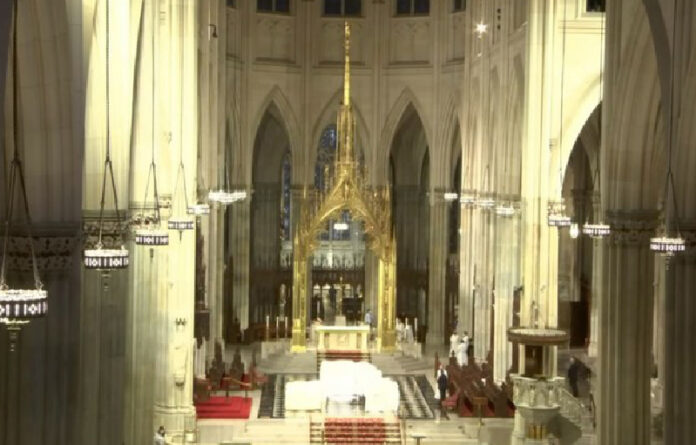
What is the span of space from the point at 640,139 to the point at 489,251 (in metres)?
18.9

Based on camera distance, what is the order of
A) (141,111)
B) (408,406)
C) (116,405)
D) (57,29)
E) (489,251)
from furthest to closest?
(489,251), (408,406), (141,111), (116,405), (57,29)

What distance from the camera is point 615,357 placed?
2669 cm

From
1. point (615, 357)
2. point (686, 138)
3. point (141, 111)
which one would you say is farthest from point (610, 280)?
point (141, 111)

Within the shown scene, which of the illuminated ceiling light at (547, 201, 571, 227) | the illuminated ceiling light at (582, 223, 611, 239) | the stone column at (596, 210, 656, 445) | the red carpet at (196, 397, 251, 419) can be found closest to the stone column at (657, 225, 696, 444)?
the illuminated ceiling light at (582, 223, 611, 239)

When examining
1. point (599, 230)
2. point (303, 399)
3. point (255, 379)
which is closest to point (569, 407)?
point (599, 230)

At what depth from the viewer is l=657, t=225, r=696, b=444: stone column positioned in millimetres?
20812

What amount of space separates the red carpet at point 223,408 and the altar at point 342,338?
7928mm

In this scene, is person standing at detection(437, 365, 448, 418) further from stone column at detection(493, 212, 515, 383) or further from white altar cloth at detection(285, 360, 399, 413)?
stone column at detection(493, 212, 515, 383)

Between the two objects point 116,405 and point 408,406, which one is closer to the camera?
point 116,405

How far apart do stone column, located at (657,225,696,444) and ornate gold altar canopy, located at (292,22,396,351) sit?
1027 inches

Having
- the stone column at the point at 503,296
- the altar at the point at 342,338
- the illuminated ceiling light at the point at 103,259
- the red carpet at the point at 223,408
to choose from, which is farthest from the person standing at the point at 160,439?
the altar at the point at 342,338

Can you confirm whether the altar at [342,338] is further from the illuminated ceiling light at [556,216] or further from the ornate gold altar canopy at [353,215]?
the illuminated ceiling light at [556,216]

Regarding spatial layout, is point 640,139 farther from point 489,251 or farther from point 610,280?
point 489,251

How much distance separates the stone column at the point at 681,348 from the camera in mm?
20812
